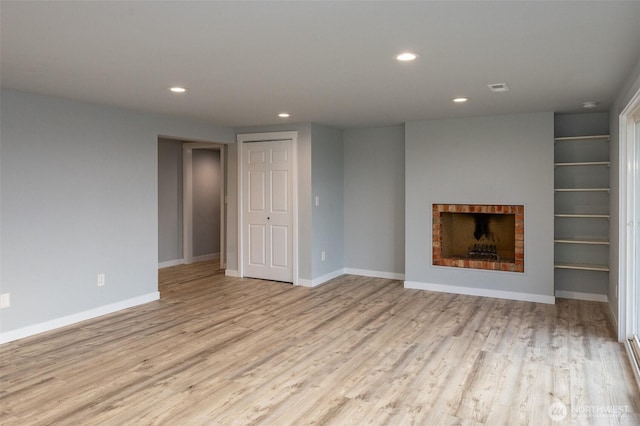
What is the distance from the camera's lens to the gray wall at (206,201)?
8.08 metres

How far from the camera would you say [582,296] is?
17.6 ft

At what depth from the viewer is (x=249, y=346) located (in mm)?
3791

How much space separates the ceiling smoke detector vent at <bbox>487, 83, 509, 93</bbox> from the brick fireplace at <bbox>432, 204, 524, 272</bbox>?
1.83 m

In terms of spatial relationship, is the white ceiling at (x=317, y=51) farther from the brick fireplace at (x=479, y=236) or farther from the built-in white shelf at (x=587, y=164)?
the brick fireplace at (x=479, y=236)

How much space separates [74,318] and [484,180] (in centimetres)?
474

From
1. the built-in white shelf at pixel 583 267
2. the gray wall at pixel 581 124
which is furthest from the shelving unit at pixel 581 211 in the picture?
the gray wall at pixel 581 124

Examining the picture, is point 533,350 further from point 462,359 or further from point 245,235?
point 245,235

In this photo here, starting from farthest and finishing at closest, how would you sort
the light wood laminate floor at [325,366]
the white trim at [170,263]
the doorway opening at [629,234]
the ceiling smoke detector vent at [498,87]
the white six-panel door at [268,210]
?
1. the white trim at [170,263]
2. the white six-panel door at [268,210]
3. the ceiling smoke detector vent at [498,87]
4. the doorway opening at [629,234]
5. the light wood laminate floor at [325,366]

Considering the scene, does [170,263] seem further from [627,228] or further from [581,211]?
[627,228]

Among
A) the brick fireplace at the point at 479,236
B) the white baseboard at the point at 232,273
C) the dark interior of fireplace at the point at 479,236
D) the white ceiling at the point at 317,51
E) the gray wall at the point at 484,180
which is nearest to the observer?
the white ceiling at the point at 317,51

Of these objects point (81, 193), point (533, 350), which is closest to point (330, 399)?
point (533, 350)

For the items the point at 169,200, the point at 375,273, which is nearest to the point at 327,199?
the point at 375,273

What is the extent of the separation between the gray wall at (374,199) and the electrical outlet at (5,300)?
431cm

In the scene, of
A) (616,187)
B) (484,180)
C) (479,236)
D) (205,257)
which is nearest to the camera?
(616,187)
